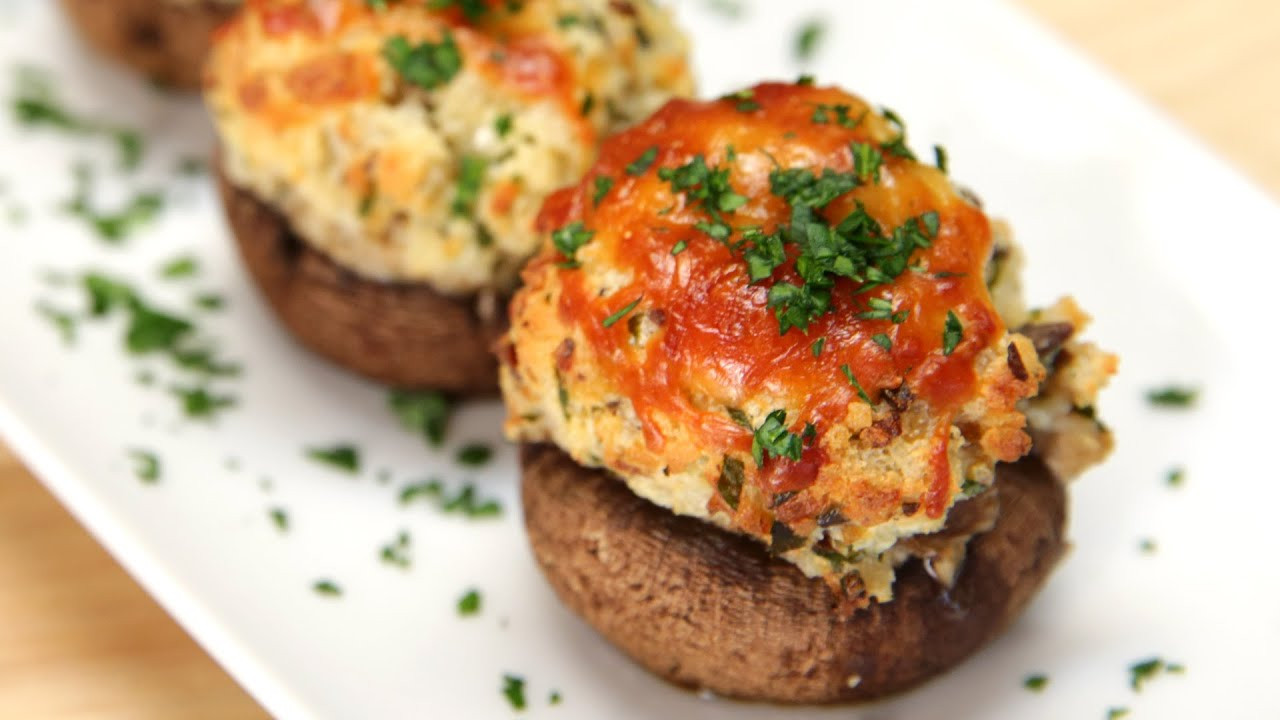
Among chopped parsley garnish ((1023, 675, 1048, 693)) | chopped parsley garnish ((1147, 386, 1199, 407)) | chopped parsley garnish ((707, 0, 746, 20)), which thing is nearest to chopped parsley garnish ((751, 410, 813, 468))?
chopped parsley garnish ((1023, 675, 1048, 693))

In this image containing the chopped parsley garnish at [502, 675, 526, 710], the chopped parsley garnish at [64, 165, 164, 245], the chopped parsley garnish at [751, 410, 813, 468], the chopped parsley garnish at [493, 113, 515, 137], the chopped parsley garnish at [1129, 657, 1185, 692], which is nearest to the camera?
the chopped parsley garnish at [751, 410, 813, 468]

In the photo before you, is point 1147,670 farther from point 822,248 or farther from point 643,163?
point 643,163

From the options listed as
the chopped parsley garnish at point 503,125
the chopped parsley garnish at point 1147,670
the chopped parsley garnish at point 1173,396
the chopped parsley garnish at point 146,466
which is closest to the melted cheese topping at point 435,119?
the chopped parsley garnish at point 503,125

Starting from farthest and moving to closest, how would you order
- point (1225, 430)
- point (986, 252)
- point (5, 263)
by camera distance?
point (5, 263) < point (1225, 430) < point (986, 252)

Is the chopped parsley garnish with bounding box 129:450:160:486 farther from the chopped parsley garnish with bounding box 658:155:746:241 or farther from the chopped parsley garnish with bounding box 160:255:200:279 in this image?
the chopped parsley garnish with bounding box 658:155:746:241

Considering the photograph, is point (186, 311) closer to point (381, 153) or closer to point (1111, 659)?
point (381, 153)

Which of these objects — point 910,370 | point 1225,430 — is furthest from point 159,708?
point 1225,430

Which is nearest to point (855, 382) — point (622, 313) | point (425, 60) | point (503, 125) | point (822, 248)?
point (822, 248)
